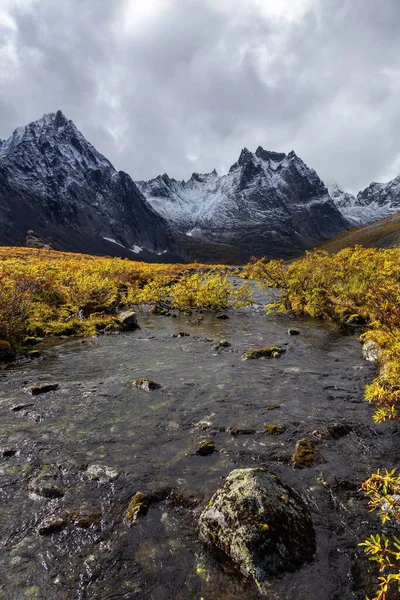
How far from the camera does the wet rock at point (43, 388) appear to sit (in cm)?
1239

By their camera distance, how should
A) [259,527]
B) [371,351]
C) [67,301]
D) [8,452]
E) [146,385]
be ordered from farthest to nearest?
1. [67,301]
2. [371,351]
3. [146,385]
4. [8,452]
5. [259,527]

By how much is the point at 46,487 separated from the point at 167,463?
2835 mm

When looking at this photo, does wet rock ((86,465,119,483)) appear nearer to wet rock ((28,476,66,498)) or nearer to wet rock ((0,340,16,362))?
wet rock ((28,476,66,498))

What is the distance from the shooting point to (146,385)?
43.0 feet

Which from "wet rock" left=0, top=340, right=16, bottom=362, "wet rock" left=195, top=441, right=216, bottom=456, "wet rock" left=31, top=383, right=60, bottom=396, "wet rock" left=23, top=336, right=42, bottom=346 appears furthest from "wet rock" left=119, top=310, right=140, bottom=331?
"wet rock" left=195, top=441, right=216, bottom=456

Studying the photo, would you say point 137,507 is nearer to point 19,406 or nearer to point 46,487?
point 46,487

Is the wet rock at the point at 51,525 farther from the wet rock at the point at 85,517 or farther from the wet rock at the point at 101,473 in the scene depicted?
the wet rock at the point at 101,473

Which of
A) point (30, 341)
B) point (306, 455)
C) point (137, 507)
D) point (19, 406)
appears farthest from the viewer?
point (30, 341)

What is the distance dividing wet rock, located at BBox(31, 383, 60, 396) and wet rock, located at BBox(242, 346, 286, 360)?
8667mm

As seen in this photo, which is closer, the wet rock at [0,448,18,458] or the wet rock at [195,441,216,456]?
the wet rock at [0,448,18,458]

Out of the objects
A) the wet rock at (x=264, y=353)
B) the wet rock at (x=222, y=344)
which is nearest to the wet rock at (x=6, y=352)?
the wet rock at (x=222, y=344)

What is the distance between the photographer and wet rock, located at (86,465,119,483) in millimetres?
7910

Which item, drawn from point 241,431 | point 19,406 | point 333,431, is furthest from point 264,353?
point 19,406

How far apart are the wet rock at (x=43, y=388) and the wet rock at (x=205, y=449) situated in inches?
264
